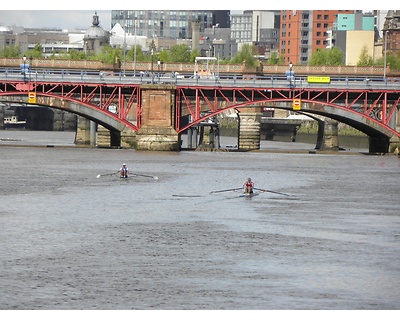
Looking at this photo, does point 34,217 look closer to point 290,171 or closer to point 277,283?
point 277,283

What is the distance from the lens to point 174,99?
13575 cm

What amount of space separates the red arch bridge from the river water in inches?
1188

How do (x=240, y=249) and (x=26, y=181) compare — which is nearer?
(x=240, y=249)

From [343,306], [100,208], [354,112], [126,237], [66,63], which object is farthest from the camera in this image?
[66,63]

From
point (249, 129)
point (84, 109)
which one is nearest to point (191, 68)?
point (249, 129)

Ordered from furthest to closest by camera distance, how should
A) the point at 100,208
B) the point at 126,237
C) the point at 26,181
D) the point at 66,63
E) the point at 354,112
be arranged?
the point at 66,63 → the point at 354,112 → the point at 26,181 → the point at 100,208 → the point at 126,237

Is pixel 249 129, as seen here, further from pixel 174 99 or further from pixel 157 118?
pixel 157 118

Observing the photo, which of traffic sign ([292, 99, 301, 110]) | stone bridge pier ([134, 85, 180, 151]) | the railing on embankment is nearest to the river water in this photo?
stone bridge pier ([134, 85, 180, 151])

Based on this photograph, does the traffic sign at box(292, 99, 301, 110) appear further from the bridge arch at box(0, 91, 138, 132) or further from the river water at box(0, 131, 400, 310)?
the river water at box(0, 131, 400, 310)

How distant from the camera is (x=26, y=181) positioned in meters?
92.6

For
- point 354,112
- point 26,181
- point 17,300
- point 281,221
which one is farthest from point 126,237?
point 354,112

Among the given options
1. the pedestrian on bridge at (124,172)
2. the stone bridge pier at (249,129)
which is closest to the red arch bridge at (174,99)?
the stone bridge pier at (249,129)

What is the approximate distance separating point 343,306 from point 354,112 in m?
90.5

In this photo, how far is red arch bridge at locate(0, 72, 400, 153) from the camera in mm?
134750
